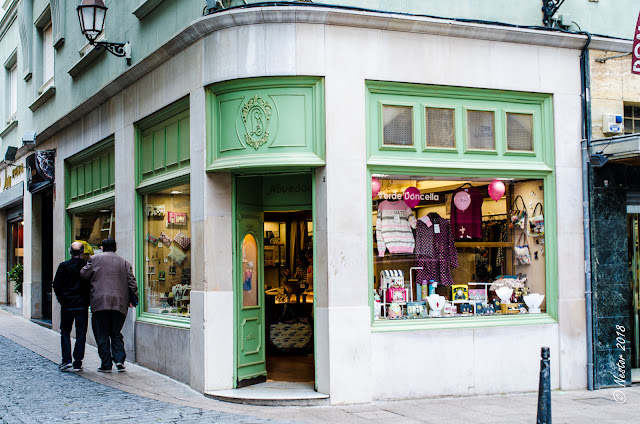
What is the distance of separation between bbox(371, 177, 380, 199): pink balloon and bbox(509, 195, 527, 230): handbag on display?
2.21 metres

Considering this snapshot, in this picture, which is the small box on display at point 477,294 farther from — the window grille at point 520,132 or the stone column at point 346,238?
the window grille at point 520,132

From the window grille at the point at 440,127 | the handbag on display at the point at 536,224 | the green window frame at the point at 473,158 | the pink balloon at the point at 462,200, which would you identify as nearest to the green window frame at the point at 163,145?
the green window frame at the point at 473,158

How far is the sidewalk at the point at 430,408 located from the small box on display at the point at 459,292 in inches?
55.4

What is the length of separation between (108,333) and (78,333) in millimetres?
669

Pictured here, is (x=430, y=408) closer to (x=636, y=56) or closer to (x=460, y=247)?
(x=460, y=247)

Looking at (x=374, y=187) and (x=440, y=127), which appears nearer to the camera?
(x=374, y=187)

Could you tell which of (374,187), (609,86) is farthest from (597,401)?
(609,86)

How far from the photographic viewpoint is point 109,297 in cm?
1021

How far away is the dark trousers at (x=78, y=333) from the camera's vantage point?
10.6m

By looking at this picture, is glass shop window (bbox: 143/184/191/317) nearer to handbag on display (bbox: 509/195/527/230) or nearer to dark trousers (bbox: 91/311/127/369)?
dark trousers (bbox: 91/311/127/369)

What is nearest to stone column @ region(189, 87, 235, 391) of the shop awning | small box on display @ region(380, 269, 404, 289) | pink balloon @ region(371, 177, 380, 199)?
pink balloon @ region(371, 177, 380, 199)

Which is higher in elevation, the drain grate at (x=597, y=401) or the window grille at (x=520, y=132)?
the window grille at (x=520, y=132)

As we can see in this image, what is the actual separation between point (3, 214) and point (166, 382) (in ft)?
55.8

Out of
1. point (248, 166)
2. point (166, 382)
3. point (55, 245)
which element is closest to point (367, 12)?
point (248, 166)
